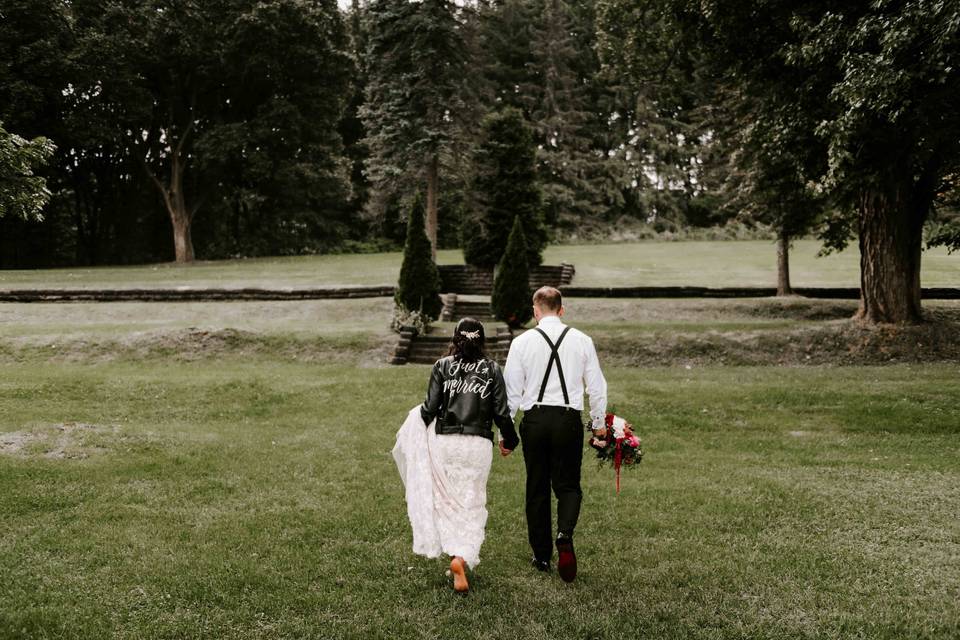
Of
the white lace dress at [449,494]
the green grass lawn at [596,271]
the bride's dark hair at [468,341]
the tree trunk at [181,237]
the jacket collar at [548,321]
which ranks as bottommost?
the white lace dress at [449,494]

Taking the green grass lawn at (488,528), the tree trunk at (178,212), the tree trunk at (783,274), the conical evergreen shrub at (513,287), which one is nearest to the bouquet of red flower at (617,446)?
the green grass lawn at (488,528)

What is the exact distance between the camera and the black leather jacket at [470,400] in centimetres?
553

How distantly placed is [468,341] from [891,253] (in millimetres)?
15485

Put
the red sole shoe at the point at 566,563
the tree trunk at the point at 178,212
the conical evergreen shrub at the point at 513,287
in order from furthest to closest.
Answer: the tree trunk at the point at 178,212 < the conical evergreen shrub at the point at 513,287 < the red sole shoe at the point at 566,563

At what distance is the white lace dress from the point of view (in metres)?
5.43

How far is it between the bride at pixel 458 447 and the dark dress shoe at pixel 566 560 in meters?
0.61

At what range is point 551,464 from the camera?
555 cm

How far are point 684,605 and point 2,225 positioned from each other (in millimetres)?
49587

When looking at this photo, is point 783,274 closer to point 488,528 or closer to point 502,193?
point 502,193

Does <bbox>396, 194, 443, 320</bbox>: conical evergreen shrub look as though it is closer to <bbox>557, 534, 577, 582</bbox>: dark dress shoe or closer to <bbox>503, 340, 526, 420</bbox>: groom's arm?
<bbox>503, 340, 526, 420</bbox>: groom's arm

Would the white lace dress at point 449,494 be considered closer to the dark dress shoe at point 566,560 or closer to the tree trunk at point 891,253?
the dark dress shoe at point 566,560

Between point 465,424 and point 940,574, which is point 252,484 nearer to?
point 465,424

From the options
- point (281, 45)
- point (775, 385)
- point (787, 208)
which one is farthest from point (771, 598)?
point (281, 45)

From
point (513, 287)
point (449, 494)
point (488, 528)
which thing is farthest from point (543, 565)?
point (513, 287)
